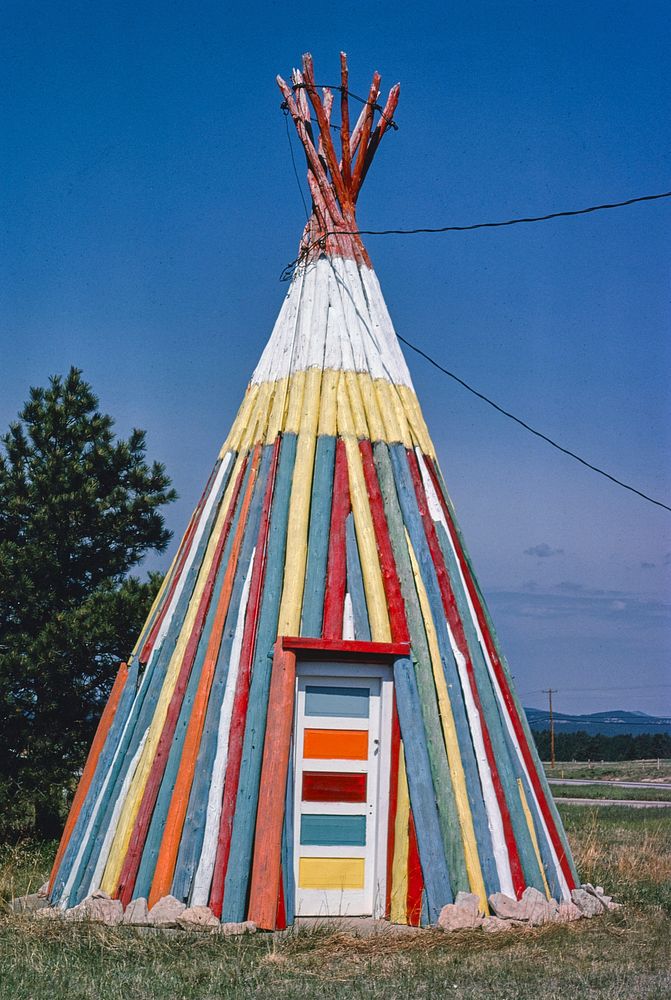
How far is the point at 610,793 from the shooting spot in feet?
87.9

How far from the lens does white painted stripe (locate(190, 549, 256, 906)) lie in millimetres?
6875

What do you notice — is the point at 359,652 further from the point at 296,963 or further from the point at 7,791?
the point at 7,791

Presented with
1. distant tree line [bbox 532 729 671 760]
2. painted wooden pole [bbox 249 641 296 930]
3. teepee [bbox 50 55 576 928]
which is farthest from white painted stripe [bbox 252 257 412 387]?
distant tree line [bbox 532 729 671 760]

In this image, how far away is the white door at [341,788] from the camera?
284 inches

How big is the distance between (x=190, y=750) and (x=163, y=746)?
0.28 m

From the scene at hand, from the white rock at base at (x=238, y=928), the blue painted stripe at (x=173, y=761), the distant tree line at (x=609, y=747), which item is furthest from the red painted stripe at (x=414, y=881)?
the distant tree line at (x=609, y=747)

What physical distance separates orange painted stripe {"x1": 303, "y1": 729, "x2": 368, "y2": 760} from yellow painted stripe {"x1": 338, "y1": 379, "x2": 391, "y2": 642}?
2.27 feet

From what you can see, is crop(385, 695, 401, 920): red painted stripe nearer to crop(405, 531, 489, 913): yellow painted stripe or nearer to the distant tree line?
crop(405, 531, 489, 913): yellow painted stripe

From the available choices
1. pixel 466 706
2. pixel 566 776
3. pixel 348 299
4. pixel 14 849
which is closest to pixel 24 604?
pixel 14 849

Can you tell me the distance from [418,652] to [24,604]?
7.08m

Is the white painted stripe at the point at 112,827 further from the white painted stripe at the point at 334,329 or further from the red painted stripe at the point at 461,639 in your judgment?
the white painted stripe at the point at 334,329

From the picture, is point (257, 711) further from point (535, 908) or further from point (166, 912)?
point (535, 908)

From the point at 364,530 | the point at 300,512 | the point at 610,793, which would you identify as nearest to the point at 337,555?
the point at 364,530

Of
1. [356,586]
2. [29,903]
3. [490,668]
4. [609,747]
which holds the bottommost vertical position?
[29,903]
